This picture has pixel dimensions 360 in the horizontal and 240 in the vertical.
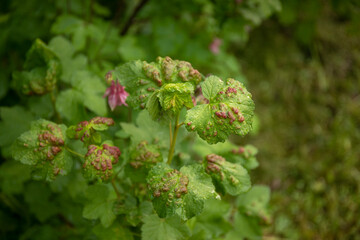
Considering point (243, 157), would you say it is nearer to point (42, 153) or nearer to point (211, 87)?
point (211, 87)

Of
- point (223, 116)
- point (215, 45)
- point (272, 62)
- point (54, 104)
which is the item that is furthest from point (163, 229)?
point (272, 62)

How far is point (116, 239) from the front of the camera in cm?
116

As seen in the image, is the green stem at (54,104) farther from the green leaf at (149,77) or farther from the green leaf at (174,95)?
the green leaf at (174,95)

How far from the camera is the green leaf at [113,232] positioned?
1164 mm

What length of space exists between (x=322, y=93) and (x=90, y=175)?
317 cm

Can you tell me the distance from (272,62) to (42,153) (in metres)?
3.09

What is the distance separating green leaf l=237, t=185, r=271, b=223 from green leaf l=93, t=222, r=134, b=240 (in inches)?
27.0

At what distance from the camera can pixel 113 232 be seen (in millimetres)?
1172

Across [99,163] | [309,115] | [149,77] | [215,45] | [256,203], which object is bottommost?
[309,115]

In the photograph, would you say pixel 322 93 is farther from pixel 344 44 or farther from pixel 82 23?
pixel 82 23

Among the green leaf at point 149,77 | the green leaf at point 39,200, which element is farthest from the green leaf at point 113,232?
the green leaf at point 39,200

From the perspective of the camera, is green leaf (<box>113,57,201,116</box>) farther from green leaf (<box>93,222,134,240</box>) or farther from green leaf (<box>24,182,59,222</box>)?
green leaf (<box>24,182,59,222</box>)

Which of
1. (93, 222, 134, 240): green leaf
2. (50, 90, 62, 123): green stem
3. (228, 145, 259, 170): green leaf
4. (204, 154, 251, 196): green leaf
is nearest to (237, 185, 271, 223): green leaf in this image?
(228, 145, 259, 170): green leaf

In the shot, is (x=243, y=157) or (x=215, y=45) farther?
(x=215, y=45)
